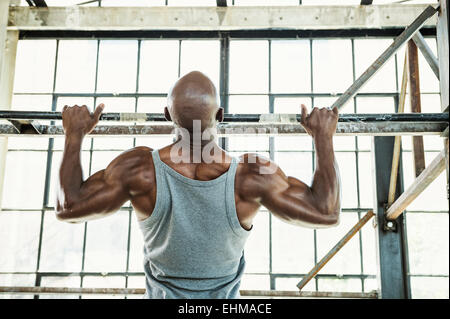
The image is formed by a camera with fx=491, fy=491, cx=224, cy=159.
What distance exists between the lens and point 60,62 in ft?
23.7

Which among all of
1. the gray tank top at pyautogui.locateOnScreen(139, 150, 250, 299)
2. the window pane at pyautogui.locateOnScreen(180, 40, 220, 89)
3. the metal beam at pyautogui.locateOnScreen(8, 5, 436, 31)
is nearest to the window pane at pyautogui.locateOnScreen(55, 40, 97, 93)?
the metal beam at pyautogui.locateOnScreen(8, 5, 436, 31)

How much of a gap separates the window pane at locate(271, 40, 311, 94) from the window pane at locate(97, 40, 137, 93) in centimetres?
204

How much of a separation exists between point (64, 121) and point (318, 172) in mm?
918

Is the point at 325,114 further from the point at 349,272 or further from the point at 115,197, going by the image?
the point at 349,272

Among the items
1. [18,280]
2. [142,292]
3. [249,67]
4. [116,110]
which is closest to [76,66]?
[116,110]

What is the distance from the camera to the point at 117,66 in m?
7.17

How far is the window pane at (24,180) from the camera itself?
685cm

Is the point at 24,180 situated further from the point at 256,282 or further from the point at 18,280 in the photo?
the point at 256,282

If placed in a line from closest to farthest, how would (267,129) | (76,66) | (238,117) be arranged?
(238,117), (267,129), (76,66)

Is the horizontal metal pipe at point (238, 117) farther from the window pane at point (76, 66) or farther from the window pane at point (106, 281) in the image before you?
the window pane at point (76, 66)

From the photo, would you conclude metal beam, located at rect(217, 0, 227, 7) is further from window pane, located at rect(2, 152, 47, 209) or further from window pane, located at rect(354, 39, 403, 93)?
window pane, located at rect(2, 152, 47, 209)

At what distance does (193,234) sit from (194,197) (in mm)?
113

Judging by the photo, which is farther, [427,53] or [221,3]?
[221,3]

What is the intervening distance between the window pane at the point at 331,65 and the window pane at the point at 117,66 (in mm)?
2637
